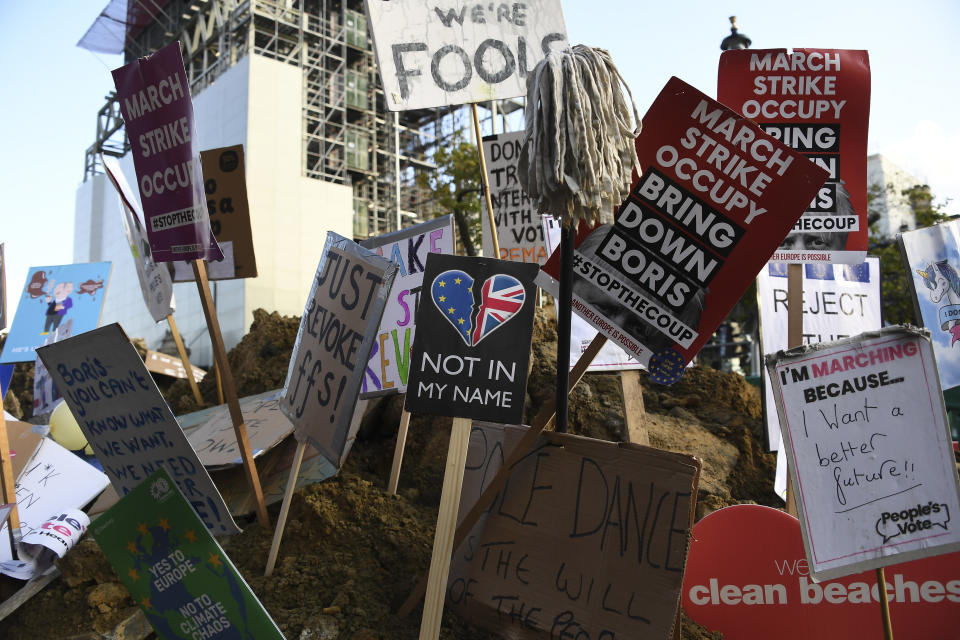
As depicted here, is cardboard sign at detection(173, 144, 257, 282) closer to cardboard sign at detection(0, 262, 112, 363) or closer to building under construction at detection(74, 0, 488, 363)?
cardboard sign at detection(0, 262, 112, 363)

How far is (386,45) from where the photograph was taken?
4.85 metres

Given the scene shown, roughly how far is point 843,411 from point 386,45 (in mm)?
3454

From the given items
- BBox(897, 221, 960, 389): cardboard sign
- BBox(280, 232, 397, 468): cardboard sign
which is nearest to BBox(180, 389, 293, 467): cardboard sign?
BBox(280, 232, 397, 468): cardboard sign

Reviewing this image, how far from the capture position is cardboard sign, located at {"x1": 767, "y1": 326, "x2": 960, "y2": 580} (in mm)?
2766

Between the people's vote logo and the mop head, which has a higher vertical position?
the mop head

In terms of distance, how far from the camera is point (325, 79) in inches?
1181

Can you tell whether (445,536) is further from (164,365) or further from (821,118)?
(164,365)

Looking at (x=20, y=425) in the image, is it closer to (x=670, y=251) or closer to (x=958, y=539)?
(x=670, y=251)

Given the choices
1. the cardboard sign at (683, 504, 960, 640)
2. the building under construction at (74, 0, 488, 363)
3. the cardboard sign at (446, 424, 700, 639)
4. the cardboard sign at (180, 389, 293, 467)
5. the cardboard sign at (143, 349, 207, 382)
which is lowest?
the cardboard sign at (683, 504, 960, 640)

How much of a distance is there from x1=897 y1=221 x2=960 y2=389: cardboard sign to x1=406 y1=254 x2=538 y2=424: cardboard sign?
311cm

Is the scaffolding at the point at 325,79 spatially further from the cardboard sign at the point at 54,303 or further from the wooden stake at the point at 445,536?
the wooden stake at the point at 445,536

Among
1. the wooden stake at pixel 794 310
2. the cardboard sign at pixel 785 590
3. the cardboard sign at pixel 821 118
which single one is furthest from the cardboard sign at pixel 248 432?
the cardboard sign at pixel 821 118

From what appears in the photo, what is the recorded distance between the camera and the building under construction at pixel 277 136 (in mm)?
24422

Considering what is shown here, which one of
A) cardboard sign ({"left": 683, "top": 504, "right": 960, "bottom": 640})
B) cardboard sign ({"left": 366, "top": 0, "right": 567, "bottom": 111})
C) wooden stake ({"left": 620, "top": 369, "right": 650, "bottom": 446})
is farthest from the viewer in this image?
cardboard sign ({"left": 366, "top": 0, "right": 567, "bottom": 111})
